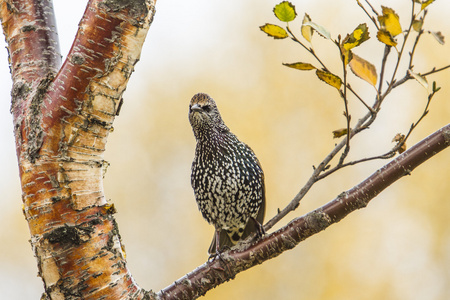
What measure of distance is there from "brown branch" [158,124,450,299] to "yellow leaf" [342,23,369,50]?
0.57 meters

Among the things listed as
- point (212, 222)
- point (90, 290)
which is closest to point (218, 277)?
point (90, 290)

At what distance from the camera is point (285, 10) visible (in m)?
1.40

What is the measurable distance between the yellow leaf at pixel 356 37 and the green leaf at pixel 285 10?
16 cm

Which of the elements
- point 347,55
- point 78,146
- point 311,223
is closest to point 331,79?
point 347,55

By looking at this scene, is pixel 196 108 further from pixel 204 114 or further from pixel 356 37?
pixel 356 37

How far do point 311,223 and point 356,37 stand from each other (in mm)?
720

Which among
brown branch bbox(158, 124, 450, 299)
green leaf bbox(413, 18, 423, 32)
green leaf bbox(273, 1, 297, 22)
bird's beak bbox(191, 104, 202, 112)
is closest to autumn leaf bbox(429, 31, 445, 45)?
green leaf bbox(413, 18, 423, 32)

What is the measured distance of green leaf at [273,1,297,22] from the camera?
4.58 feet

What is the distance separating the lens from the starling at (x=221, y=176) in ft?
9.59

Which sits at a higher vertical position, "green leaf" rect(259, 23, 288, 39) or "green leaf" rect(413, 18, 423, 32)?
"green leaf" rect(259, 23, 288, 39)

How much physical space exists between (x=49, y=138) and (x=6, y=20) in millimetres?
595

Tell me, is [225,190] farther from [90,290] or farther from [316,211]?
[90,290]

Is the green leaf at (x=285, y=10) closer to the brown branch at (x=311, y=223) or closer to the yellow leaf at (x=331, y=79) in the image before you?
the yellow leaf at (x=331, y=79)

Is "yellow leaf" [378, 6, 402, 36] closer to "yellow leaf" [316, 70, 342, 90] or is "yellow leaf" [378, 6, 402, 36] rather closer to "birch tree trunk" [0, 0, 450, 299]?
"yellow leaf" [316, 70, 342, 90]
